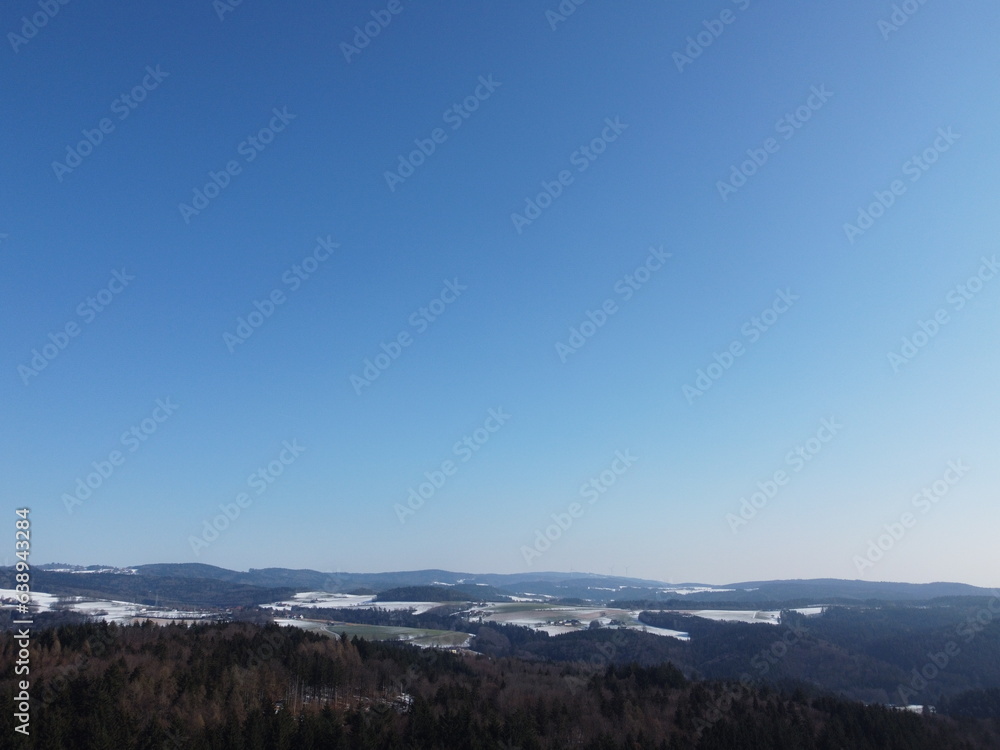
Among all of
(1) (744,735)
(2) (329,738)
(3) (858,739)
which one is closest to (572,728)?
(1) (744,735)

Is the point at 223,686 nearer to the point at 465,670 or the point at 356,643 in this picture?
the point at 356,643

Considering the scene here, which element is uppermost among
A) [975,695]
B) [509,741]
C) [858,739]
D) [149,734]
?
[149,734]

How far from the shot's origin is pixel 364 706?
87875 millimetres

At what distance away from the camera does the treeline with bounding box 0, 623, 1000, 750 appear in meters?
66.0

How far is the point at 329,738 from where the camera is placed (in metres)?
67.9

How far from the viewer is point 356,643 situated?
398ft

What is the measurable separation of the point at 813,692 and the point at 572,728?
393 ft

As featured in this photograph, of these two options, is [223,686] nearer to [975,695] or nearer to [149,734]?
[149,734]

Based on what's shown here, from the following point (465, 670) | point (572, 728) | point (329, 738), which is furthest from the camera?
point (465, 670)

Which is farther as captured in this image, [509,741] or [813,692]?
[813,692]

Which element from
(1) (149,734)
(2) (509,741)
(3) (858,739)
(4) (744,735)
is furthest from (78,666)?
(3) (858,739)

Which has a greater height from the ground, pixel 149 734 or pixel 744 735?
pixel 149 734

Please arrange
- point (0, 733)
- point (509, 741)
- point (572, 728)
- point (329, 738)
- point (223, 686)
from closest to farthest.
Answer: point (0, 733) < point (329, 738) < point (509, 741) < point (223, 686) < point (572, 728)

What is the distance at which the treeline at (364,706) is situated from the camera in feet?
217
